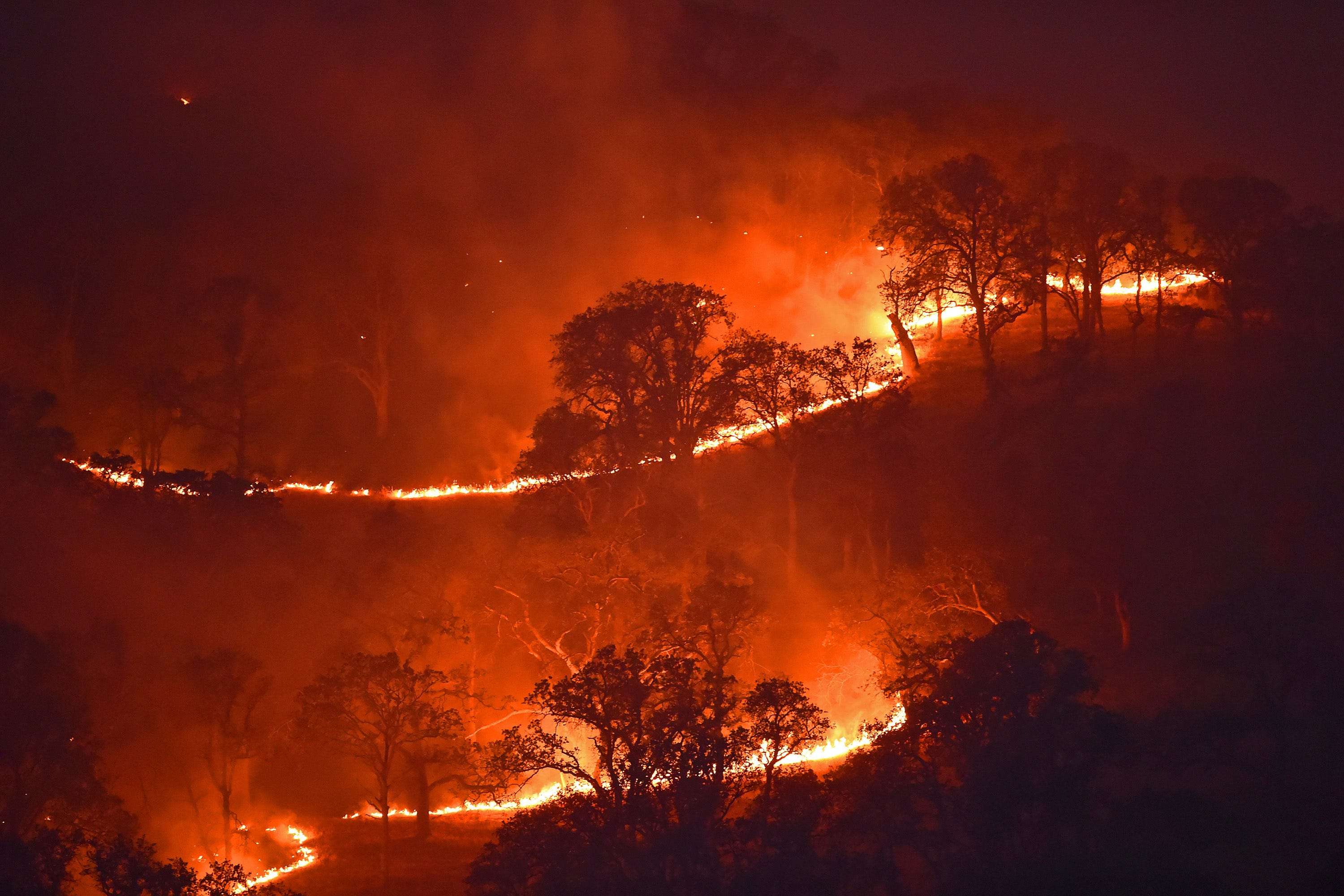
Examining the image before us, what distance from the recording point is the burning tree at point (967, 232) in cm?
3803

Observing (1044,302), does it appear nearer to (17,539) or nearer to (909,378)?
(909,378)

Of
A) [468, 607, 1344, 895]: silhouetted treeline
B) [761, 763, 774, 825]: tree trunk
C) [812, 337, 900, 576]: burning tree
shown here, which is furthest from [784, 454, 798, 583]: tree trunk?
[761, 763, 774, 825]: tree trunk

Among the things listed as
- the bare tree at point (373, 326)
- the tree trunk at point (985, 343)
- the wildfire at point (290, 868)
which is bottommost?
the wildfire at point (290, 868)

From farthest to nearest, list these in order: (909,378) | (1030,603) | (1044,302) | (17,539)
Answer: (909,378), (1044,302), (17,539), (1030,603)

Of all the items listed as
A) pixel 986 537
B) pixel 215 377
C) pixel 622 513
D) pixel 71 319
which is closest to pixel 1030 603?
pixel 986 537

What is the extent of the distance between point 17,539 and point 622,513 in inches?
683

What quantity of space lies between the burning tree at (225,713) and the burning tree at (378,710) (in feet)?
6.26

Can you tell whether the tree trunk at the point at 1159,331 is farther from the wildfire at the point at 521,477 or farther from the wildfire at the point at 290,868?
the wildfire at the point at 290,868

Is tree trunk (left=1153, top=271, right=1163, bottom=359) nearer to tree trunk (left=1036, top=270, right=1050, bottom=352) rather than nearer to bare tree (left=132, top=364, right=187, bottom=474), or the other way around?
tree trunk (left=1036, top=270, right=1050, bottom=352)

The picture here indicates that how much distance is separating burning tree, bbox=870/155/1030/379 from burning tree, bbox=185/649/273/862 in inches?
960

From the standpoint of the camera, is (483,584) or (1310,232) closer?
(483,584)

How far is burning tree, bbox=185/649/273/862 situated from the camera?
2966 centimetres

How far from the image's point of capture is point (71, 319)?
161ft

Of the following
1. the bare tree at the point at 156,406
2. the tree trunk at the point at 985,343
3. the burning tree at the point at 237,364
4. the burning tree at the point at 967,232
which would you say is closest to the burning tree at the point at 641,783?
the tree trunk at the point at 985,343
